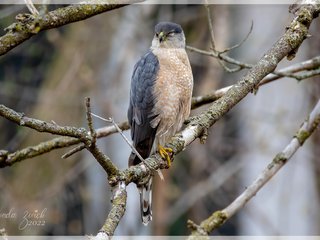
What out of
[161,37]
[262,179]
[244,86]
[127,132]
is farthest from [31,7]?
[127,132]

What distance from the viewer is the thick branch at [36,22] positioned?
255 cm

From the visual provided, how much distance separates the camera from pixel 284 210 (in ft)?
26.7

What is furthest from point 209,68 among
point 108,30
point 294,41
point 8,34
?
point 8,34

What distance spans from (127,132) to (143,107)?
9.89 feet

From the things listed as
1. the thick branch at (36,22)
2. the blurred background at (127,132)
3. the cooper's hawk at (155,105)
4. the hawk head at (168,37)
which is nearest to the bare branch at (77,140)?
the cooper's hawk at (155,105)

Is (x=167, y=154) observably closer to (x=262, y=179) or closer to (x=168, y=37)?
(x=262, y=179)

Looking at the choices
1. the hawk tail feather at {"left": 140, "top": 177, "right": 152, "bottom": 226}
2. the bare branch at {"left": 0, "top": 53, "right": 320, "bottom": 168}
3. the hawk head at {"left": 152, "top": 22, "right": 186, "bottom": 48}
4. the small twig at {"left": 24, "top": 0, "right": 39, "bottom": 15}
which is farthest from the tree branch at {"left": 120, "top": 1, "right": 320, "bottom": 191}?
the hawk head at {"left": 152, "top": 22, "right": 186, "bottom": 48}

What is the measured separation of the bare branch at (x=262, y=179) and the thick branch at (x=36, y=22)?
1.22 m

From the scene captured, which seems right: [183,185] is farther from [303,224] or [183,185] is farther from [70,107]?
[70,107]

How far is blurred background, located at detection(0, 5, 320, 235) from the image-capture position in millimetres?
7215

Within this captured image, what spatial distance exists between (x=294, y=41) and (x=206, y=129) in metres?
0.65

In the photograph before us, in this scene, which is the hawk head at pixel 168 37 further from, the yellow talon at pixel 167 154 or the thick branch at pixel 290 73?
the yellow talon at pixel 167 154

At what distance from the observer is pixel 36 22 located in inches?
102

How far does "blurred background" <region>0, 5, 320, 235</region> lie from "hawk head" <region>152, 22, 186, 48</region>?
2.24 metres
